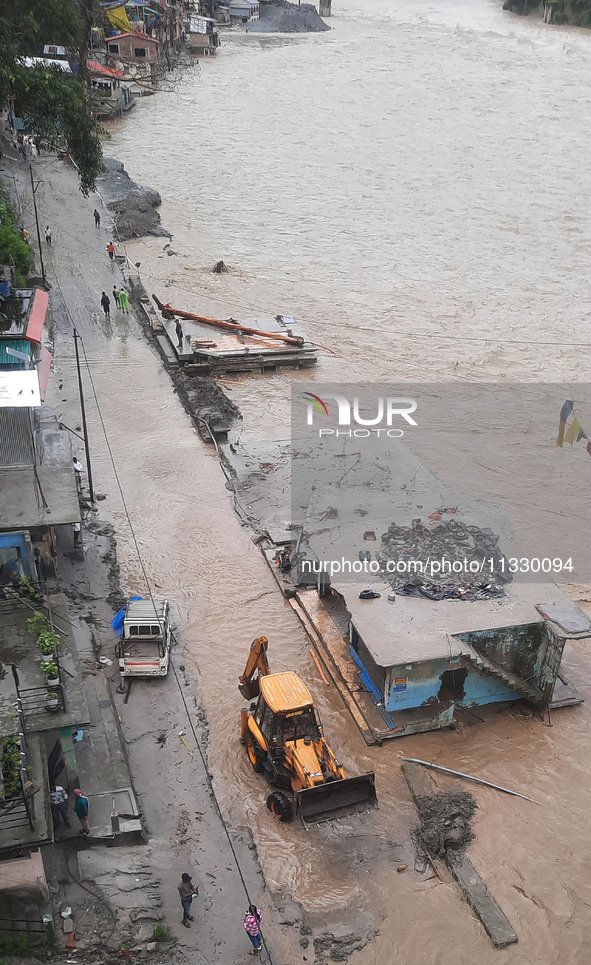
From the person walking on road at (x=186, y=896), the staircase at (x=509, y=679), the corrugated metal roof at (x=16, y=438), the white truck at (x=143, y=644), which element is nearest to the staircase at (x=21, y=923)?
the person walking on road at (x=186, y=896)

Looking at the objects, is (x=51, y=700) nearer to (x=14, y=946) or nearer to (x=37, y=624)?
(x=37, y=624)

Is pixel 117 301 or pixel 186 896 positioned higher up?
pixel 117 301

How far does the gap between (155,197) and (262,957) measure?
42.5 meters

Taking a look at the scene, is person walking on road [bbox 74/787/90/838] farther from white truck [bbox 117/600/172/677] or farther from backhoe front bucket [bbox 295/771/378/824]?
white truck [bbox 117/600/172/677]

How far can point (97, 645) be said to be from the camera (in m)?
16.9

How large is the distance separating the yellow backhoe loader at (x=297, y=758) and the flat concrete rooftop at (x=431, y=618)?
65.1 inches

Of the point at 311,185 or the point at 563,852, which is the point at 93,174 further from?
the point at 311,185

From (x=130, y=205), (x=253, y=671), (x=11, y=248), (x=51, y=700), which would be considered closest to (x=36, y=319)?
(x=11, y=248)

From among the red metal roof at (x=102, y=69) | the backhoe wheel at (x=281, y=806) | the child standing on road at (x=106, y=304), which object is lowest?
the backhoe wheel at (x=281, y=806)

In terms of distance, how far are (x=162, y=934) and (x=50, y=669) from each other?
4.09m

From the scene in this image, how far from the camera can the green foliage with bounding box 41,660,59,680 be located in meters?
13.0

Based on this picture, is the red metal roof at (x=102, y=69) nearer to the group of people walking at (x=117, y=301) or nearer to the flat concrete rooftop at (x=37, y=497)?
the group of people walking at (x=117, y=301)

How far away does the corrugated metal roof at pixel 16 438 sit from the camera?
750 inches

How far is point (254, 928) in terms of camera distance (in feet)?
36.7
